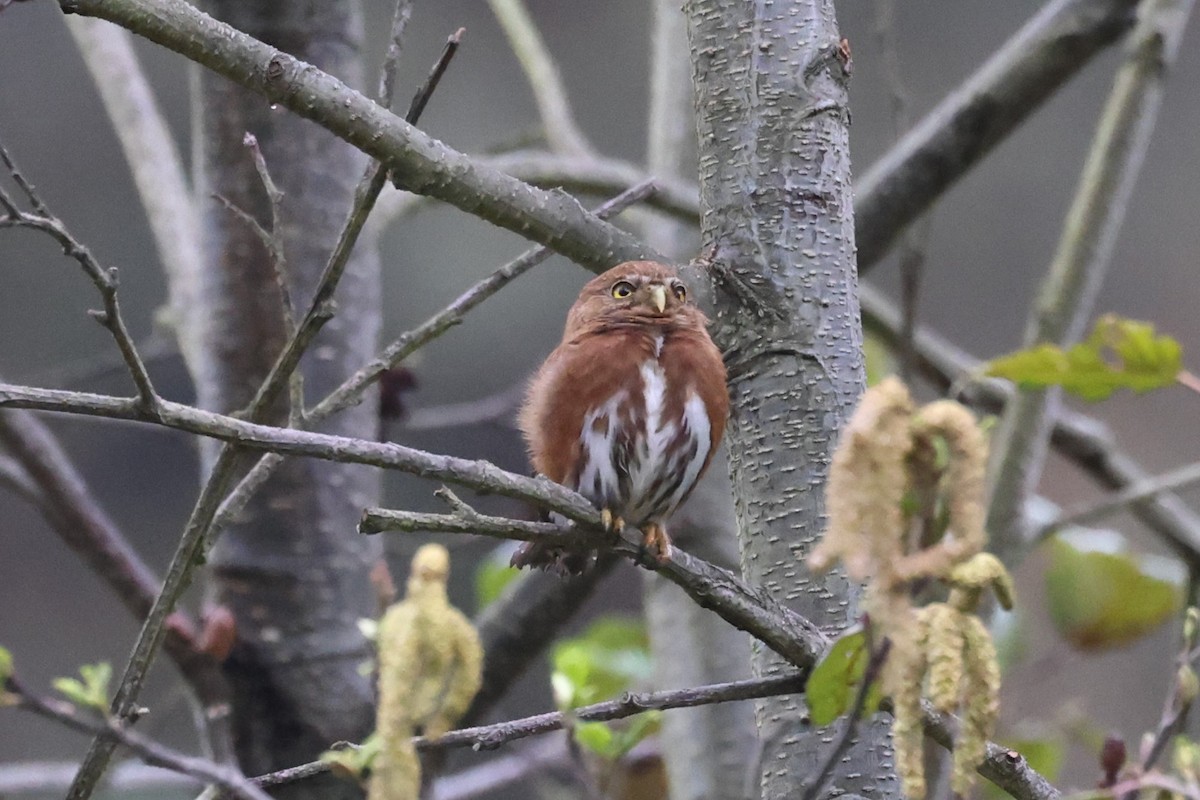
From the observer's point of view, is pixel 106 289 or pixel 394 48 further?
pixel 394 48

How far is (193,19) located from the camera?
175cm

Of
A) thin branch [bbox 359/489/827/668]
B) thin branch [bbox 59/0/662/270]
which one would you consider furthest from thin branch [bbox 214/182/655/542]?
thin branch [bbox 359/489/827/668]

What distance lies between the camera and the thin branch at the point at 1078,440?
3768mm

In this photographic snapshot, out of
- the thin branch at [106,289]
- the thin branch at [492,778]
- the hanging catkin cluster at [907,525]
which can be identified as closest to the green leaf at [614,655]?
the thin branch at [492,778]

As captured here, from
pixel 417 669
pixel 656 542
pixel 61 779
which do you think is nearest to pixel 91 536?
pixel 61 779

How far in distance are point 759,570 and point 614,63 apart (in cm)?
647

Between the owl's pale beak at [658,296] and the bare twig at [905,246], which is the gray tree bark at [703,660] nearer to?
the owl's pale beak at [658,296]

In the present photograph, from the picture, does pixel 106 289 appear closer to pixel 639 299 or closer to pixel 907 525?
pixel 907 525

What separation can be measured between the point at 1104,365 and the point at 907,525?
1392 millimetres

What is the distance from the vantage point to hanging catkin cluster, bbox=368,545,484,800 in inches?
35.7

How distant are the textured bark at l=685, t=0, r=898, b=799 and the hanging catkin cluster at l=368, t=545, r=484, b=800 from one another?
46.7 inches

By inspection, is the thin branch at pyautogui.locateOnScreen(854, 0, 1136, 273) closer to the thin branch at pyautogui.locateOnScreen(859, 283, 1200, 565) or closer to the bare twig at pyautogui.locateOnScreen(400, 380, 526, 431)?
the thin branch at pyautogui.locateOnScreen(859, 283, 1200, 565)

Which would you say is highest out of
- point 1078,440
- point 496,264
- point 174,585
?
point 496,264

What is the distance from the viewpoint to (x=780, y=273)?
2.22m
